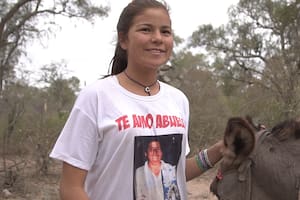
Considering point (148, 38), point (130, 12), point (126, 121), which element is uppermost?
point (130, 12)

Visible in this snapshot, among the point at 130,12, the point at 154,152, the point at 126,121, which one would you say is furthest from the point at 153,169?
the point at 130,12

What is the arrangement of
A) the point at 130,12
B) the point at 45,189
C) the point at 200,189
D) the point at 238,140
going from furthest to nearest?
the point at 200,189, the point at 45,189, the point at 130,12, the point at 238,140

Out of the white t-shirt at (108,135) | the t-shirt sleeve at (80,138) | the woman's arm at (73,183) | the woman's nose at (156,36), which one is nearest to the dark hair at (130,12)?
the woman's nose at (156,36)

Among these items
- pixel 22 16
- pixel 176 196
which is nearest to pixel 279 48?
pixel 22 16

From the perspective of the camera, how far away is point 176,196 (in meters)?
1.90

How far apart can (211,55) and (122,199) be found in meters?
18.5

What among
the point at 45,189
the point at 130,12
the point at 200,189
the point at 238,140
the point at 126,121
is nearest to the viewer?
the point at 238,140

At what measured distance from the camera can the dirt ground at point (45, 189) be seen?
26.6 feet

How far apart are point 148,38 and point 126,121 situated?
1.15ft

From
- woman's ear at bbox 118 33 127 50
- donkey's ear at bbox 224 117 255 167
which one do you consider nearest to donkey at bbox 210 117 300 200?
donkey's ear at bbox 224 117 255 167

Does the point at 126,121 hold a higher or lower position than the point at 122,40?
lower

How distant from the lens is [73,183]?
1.71 m

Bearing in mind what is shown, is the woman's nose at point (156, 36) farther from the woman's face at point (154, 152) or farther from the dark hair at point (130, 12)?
the woman's face at point (154, 152)

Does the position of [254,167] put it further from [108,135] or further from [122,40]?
[122,40]
